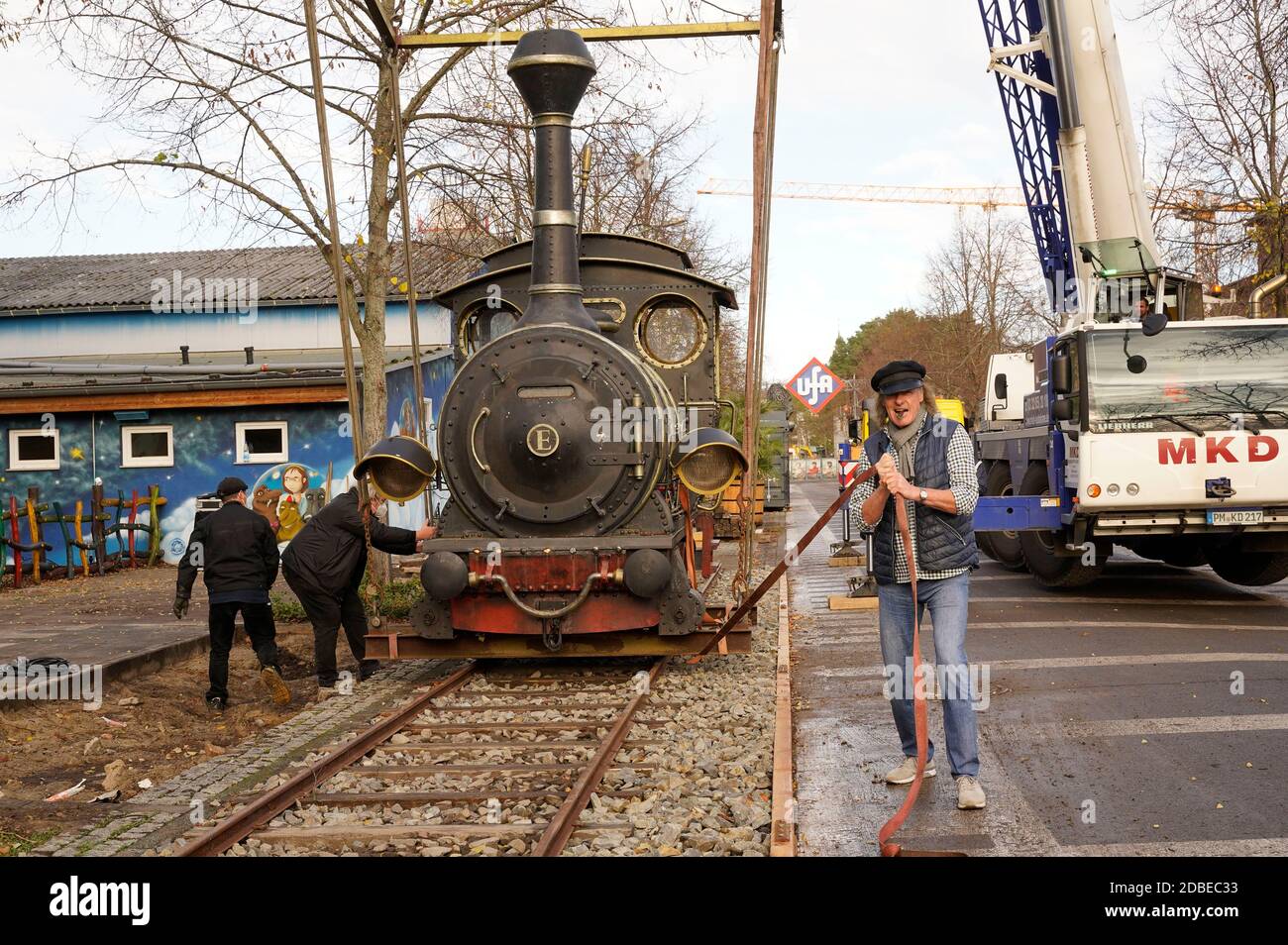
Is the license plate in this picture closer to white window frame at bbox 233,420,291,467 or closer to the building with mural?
the building with mural

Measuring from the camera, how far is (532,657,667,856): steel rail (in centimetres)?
508

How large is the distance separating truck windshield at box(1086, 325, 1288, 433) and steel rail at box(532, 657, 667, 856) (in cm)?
598

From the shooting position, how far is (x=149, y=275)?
32156 millimetres

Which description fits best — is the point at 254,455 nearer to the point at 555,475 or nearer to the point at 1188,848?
the point at 555,475

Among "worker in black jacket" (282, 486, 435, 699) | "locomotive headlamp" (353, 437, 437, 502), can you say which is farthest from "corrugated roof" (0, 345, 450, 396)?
"locomotive headlamp" (353, 437, 437, 502)

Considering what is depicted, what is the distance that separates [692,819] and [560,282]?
15.8 feet

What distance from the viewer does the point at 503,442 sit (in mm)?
8891

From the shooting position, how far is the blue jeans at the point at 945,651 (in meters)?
5.54

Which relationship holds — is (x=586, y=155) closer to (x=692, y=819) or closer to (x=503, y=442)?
(x=503, y=442)

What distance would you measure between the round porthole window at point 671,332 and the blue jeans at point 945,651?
479 centimetres

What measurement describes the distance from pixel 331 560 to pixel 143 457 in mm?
12787

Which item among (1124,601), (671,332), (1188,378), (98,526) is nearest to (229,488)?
(671,332)

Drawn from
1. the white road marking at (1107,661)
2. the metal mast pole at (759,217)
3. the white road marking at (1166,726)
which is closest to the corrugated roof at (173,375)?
the metal mast pole at (759,217)
